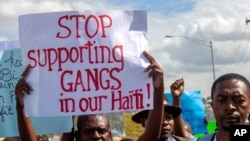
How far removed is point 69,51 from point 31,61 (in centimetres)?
26

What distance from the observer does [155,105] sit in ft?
11.4

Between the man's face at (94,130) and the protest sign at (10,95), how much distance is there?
792 mm

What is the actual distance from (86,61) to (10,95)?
4.97ft

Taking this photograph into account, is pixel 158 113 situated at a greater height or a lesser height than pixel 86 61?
lesser

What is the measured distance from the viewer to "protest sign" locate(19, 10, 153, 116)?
349 cm

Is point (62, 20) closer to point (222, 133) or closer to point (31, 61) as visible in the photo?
point (31, 61)

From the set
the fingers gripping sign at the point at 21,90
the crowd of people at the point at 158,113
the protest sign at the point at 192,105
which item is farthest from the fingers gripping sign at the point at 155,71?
the protest sign at the point at 192,105

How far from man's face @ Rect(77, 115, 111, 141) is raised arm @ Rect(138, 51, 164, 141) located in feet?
0.89

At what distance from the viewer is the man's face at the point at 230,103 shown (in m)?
3.16

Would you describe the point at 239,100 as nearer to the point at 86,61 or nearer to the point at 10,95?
the point at 86,61

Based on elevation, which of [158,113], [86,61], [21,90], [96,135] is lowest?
[96,135]

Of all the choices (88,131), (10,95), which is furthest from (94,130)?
(10,95)

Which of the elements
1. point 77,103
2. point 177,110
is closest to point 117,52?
point 77,103

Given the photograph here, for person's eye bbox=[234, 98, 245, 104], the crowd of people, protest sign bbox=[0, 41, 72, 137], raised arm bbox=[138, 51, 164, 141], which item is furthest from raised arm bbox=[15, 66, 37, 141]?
person's eye bbox=[234, 98, 245, 104]
